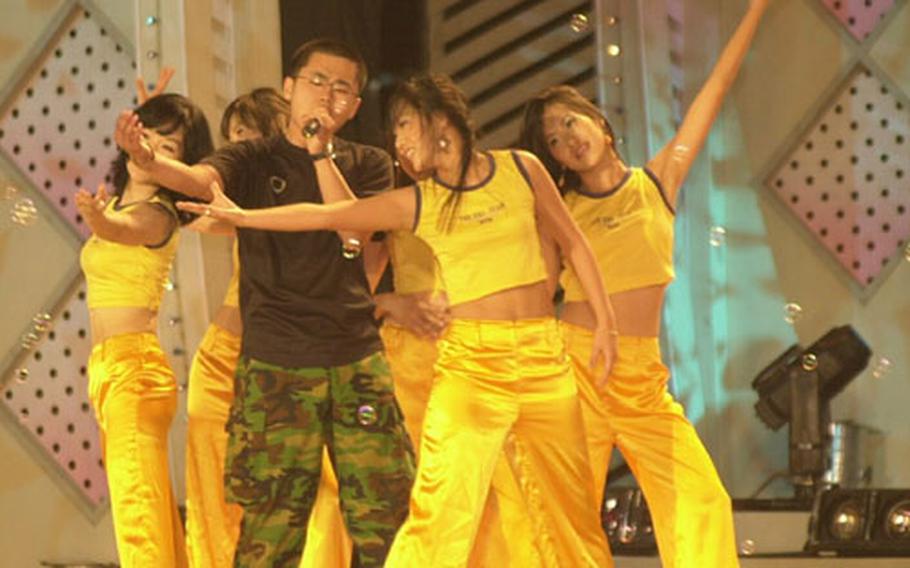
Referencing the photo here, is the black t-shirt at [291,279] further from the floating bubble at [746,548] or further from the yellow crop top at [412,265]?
the floating bubble at [746,548]

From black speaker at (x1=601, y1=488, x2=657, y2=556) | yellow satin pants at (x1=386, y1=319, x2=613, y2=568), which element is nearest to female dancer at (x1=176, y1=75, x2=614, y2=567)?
yellow satin pants at (x1=386, y1=319, x2=613, y2=568)

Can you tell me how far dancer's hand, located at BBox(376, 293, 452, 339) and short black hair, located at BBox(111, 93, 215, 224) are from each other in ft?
2.34

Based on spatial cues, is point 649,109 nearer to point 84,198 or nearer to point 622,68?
point 622,68

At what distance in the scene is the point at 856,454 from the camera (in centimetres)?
754

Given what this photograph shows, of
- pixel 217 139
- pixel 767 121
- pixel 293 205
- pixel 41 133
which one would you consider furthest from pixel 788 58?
pixel 293 205

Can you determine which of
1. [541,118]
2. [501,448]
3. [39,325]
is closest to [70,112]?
[39,325]

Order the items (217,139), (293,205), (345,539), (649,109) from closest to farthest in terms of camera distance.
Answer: (293,205) → (345,539) → (217,139) → (649,109)

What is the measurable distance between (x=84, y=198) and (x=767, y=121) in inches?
138

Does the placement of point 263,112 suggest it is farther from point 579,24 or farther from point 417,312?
point 579,24

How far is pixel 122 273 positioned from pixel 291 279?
3.47ft

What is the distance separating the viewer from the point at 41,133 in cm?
816

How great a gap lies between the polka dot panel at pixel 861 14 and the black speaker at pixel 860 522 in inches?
85.1

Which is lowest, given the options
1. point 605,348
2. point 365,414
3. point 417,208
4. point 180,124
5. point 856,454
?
point 856,454

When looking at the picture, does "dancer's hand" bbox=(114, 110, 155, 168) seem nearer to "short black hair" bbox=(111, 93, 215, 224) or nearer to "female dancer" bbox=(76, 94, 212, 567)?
"female dancer" bbox=(76, 94, 212, 567)
